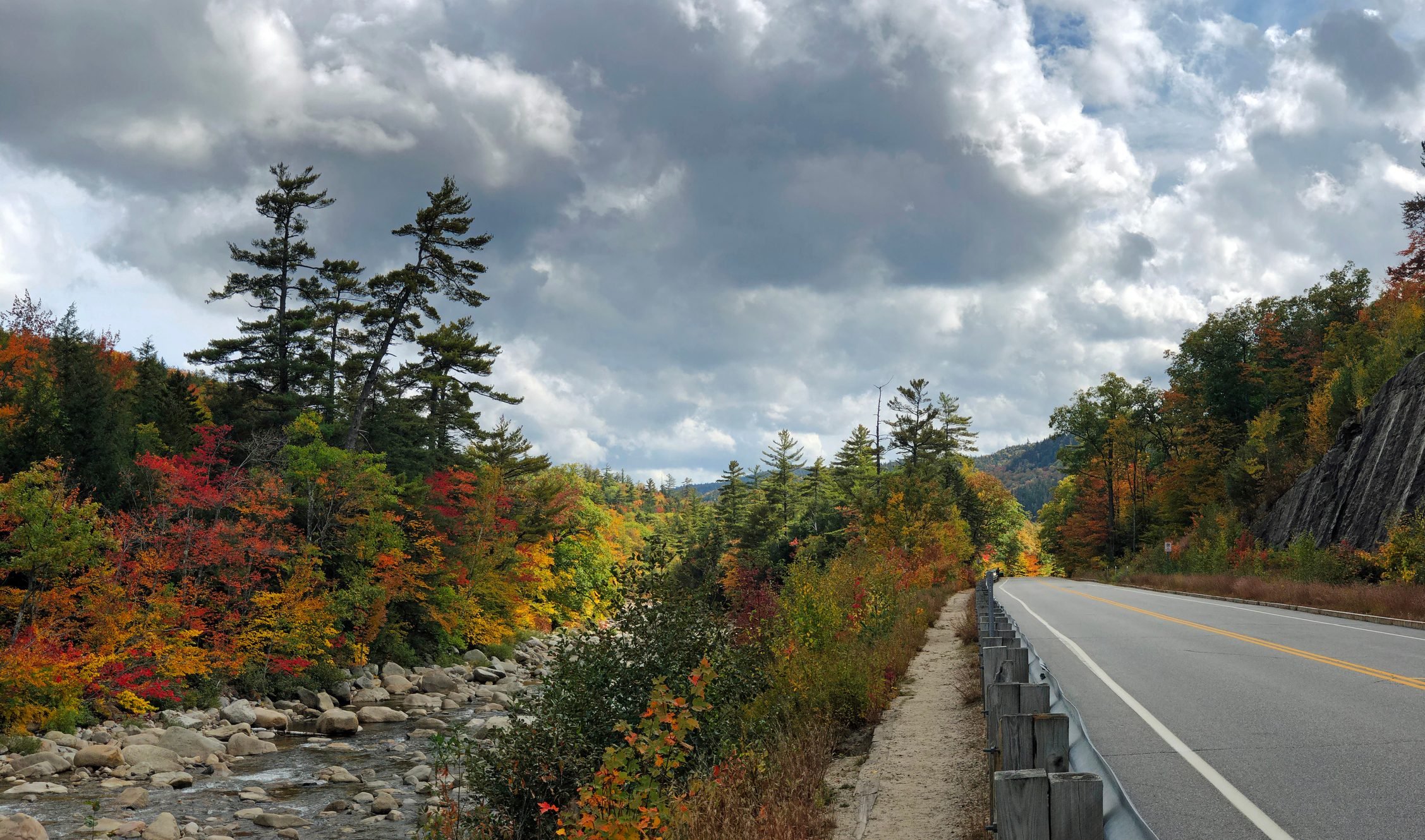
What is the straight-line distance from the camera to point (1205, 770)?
19.8 ft

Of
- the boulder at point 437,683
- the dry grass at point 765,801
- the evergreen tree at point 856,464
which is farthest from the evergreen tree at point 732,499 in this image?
the dry grass at point 765,801

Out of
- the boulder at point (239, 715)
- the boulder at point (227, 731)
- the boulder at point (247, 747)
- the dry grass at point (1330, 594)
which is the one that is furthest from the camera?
the boulder at point (239, 715)

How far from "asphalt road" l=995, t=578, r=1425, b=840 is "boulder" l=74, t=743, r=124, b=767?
18.7 meters

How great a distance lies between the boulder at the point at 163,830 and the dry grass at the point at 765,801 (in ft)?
34.2

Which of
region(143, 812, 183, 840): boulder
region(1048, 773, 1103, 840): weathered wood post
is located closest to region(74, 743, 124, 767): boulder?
region(143, 812, 183, 840): boulder

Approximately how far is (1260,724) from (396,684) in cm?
2893

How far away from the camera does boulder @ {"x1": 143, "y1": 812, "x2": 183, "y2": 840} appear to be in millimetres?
12648

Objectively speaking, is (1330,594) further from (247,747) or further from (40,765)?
(40,765)

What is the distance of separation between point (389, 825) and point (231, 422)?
31414 mm

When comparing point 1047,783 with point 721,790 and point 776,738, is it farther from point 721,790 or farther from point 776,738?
point 776,738

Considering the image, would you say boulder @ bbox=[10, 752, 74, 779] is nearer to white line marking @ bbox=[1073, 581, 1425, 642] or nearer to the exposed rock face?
white line marking @ bbox=[1073, 581, 1425, 642]

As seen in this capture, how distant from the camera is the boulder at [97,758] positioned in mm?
16734

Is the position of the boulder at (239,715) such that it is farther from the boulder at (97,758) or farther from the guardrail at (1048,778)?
the guardrail at (1048,778)

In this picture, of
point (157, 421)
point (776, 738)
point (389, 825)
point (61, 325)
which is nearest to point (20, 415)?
point (157, 421)
